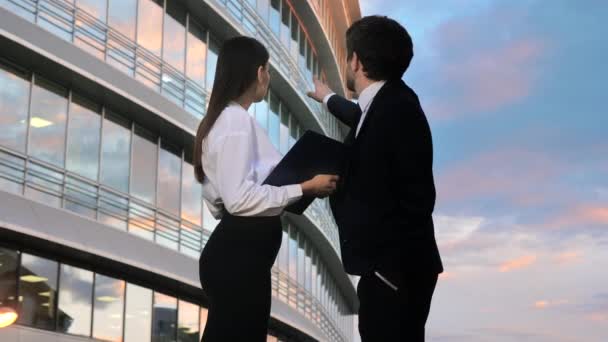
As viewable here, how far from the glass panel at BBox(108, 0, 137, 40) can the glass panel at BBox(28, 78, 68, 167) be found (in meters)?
2.66

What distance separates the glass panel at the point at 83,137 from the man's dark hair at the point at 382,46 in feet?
57.5

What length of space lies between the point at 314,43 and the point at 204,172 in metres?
33.5

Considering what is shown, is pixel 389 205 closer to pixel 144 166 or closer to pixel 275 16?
pixel 144 166

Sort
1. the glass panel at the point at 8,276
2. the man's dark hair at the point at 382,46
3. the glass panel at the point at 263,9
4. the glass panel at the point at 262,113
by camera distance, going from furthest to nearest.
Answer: the glass panel at the point at 263,9 < the glass panel at the point at 262,113 < the glass panel at the point at 8,276 < the man's dark hair at the point at 382,46

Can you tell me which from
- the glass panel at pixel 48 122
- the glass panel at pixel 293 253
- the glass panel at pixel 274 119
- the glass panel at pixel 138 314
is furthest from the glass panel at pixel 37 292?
the glass panel at pixel 293 253

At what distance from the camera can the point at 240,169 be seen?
3920 mm

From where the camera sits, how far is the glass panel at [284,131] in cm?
3164

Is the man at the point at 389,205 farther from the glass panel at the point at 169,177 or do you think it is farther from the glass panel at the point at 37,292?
the glass panel at the point at 169,177

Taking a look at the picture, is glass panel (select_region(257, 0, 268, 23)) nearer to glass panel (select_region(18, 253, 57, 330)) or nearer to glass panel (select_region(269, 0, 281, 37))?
glass panel (select_region(269, 0, 281, 37))

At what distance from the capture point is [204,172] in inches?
164

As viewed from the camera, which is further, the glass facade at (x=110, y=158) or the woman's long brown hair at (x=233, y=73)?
the glass facade at (x=110, y=158)

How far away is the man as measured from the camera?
3.38 meters

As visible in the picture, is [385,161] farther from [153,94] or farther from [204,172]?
[153,94]

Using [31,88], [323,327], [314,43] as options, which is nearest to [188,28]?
[31,88]
